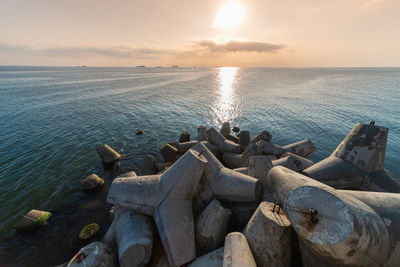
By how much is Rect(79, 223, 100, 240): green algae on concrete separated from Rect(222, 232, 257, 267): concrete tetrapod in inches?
280

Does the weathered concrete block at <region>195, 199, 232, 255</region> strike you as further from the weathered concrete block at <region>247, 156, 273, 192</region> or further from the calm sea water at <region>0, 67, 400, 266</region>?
the calm sea water at <region>0, 67, 400, 266</region>

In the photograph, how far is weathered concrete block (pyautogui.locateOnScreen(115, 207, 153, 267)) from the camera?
4.31 meters

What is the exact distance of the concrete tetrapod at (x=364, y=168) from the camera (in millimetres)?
5684

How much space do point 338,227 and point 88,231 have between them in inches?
373

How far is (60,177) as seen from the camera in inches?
455

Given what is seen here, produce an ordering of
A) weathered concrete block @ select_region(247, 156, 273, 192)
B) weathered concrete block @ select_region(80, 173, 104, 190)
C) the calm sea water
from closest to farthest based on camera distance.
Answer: weathered concrete block @ select_region(247, 156, 273, 192) → the calm sea water → weathered concrete block @ select_region(80, 173, 104, 190)

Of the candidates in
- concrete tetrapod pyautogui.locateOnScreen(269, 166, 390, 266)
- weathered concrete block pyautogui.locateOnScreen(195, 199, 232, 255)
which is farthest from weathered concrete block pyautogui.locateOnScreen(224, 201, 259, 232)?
concrete tetrapod pyautogui.locateOnScreen(269, 166, 390, 266)

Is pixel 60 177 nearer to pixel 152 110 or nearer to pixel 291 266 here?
pixel 291 266

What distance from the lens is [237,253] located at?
3.44 m

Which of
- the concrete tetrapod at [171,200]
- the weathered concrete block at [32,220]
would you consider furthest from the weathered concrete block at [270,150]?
the weathered concrete block at [32,220]

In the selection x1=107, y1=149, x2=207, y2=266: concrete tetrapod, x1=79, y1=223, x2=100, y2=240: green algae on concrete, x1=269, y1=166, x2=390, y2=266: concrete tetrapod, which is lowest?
x1=79, y1=223, x2=100, y2=240: green algae on concrete

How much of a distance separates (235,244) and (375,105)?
136 feet

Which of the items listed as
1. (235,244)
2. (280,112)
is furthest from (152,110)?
(235,244)

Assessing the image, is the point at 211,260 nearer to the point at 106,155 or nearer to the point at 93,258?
the point at 93,258
